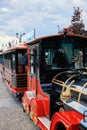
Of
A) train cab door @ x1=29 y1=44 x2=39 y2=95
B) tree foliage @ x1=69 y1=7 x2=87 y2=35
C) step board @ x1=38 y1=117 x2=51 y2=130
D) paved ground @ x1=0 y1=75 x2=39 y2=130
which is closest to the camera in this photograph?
step board @ x1=38 y1=117 x2=51 y2=130

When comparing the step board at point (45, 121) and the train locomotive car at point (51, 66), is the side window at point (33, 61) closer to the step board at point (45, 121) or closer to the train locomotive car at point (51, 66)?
the train locomotive car at point (51, 66)

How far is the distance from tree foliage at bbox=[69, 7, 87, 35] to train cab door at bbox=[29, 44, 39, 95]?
12.4m

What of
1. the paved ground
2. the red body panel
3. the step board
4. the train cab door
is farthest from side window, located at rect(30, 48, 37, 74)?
the red body panel

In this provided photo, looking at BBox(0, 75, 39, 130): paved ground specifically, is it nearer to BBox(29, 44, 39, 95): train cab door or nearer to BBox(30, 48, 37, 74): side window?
BBox(29, 44, 39, 95): train cab door

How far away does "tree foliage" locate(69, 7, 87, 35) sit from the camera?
798 inches

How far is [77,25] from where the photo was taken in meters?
20.7

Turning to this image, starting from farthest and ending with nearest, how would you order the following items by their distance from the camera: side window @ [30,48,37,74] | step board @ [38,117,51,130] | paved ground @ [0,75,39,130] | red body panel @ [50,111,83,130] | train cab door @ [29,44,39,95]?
paved ground @ [0,75,39,130], side window @ [30,48,37,74], train cab door @ [29,44,39,95], step board @ [38,117,51,130], red body panel @ [50,111,83,130]

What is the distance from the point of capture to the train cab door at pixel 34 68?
7477 millimetres

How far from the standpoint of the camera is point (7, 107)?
11039mm

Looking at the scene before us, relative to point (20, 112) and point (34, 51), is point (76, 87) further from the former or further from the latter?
point (20, 112)

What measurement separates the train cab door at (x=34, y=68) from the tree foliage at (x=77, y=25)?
1237 cm

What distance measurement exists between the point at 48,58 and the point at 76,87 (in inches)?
68.0

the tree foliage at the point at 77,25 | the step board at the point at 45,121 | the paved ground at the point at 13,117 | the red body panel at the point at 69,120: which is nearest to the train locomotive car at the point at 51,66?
the step board at the point at 45,121

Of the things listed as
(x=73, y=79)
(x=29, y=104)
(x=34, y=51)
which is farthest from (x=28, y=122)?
(x=73, y=79)
